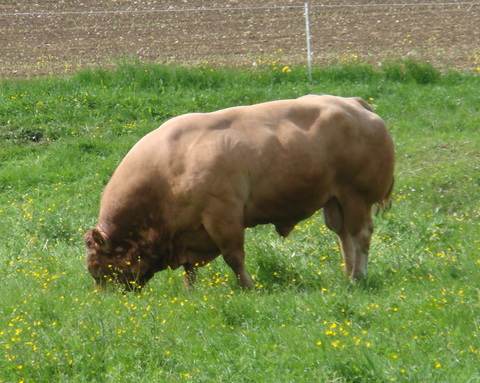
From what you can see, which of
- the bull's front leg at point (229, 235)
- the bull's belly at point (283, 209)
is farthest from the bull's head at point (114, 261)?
the bull's belly at point (283, 209)

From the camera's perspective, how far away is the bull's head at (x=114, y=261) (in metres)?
8.01

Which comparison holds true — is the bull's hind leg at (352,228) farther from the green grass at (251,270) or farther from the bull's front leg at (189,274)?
the bull's front leg at (189,274)

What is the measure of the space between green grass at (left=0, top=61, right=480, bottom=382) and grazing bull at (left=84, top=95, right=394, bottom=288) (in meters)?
0.33

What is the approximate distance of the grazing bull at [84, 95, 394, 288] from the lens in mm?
7621

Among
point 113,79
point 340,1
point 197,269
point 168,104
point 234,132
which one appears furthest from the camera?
point 340,1

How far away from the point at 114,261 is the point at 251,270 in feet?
4.11

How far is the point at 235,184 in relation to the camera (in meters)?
7.59

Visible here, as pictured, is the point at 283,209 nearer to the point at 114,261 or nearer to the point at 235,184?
the point at 235,184

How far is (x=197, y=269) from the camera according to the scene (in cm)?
827

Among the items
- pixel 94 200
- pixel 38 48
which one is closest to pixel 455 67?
pixel 94 200

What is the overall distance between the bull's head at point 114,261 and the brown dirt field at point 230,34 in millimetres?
9180

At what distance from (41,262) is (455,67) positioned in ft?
31.3

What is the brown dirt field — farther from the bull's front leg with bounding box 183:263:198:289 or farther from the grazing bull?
the bull's front leg with bounding box 183:263:198:289

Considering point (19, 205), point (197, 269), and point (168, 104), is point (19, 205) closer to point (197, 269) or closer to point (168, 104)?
point (168, 104)
